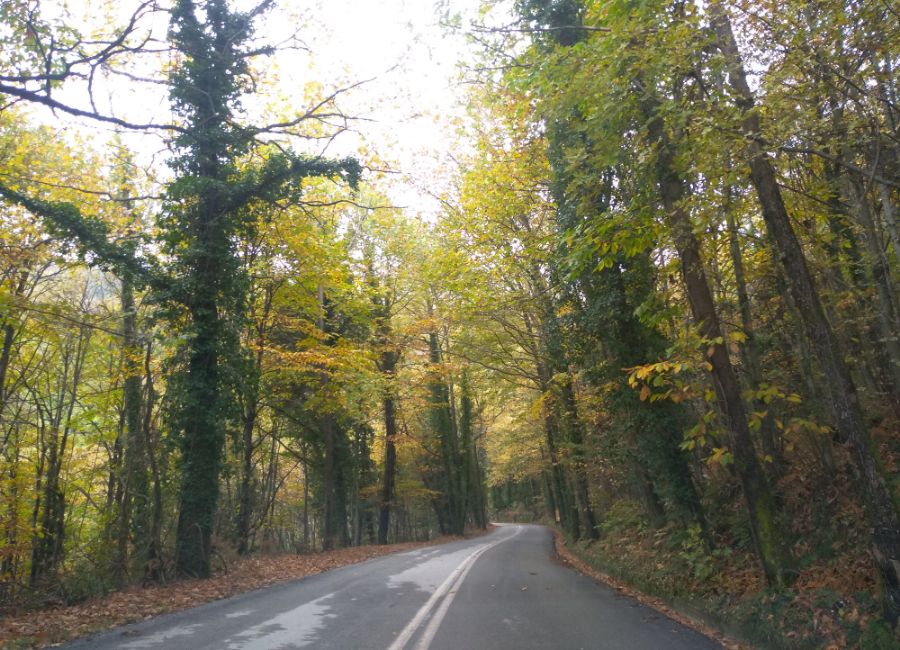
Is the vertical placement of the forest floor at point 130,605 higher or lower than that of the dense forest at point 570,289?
lower

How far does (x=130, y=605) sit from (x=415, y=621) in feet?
16.1

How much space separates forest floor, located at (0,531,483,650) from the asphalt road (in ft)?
1.50

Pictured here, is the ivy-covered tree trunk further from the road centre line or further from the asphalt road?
the road centre line

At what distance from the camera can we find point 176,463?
13.0 metres

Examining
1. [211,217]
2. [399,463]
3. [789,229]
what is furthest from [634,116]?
[399,463]

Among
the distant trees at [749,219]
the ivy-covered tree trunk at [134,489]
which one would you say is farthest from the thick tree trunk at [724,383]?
the ivy-covered tree trunk at [134,489]

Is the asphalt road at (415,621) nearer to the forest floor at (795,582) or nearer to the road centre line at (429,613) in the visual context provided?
the road centre line at (429,613)

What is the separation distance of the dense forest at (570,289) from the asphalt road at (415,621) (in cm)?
134

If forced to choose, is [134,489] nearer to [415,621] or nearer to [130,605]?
[130,605]

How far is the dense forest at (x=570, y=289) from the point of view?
21.2 ft

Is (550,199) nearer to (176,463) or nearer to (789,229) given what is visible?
(789,229)

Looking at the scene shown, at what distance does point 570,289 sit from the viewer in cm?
1449

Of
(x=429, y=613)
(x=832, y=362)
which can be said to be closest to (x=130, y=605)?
(x=429, y=613)

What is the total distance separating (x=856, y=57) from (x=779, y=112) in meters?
0.90
